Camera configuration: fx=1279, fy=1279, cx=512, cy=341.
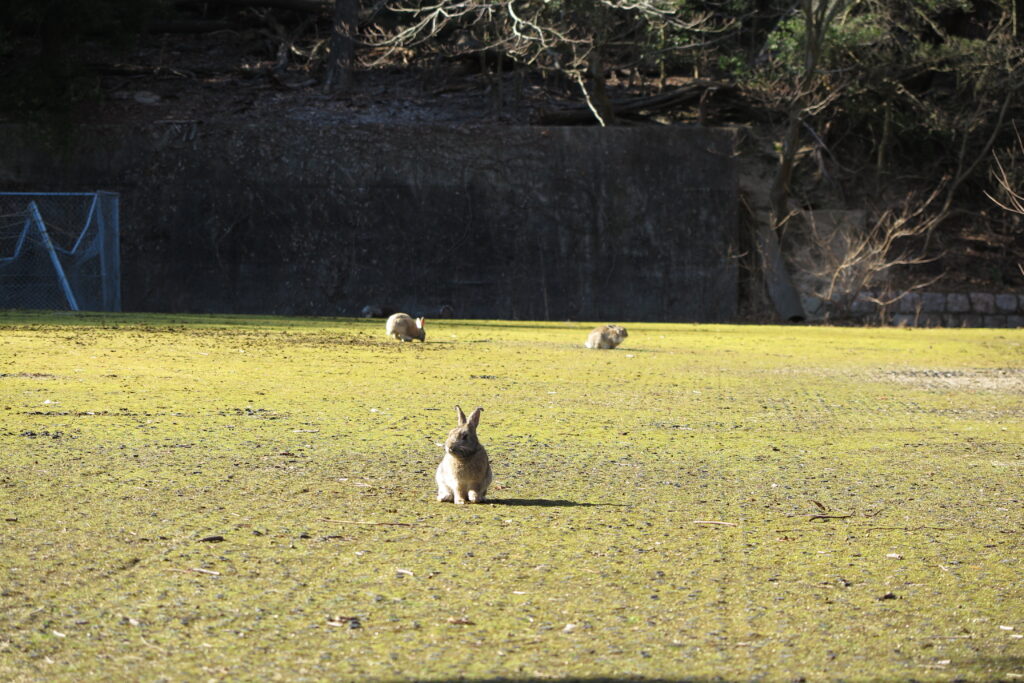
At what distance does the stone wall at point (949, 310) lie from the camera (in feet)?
80.4

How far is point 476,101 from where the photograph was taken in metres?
29.2

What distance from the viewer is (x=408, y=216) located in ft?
79.7

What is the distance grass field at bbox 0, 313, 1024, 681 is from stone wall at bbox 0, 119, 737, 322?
13367mm

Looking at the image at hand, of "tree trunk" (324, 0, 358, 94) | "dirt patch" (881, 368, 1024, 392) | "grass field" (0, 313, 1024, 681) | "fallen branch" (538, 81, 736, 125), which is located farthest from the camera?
"tree trunk" (324, 0, 358, 94)

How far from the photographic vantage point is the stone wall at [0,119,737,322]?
24000 mm

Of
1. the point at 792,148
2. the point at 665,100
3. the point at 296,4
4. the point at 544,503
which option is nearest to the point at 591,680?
the point at 544,503

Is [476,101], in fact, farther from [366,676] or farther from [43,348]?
[366,676]

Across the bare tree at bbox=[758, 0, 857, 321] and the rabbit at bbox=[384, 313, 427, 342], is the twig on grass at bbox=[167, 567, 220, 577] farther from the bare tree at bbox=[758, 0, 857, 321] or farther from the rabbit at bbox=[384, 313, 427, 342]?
the bare tree at bbox=[758, 0, 857, 321]

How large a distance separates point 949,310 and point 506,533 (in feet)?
71.9

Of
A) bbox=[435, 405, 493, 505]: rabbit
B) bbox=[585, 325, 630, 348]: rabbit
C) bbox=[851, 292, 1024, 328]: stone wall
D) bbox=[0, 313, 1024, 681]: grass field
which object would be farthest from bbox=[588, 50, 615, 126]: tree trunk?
bbox=[435, 405, 493, 505]: rabbit

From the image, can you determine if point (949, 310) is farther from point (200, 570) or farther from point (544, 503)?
point (200, 570)

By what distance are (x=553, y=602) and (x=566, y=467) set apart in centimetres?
271

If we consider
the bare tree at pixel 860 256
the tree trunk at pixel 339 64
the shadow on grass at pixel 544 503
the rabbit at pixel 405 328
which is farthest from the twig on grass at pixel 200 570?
the tree trunk at pixel 339 64

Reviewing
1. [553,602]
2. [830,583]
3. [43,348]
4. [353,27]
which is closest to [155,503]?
[553,602]
